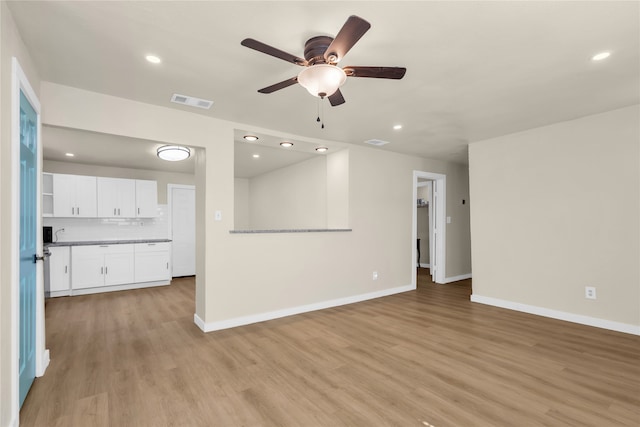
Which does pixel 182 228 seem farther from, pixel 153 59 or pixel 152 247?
pixel 153 59

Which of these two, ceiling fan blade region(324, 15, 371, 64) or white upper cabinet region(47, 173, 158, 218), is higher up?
ceiling fan blade region(324, 15, 371, 64)

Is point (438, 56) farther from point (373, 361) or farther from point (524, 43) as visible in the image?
point (373, 361)

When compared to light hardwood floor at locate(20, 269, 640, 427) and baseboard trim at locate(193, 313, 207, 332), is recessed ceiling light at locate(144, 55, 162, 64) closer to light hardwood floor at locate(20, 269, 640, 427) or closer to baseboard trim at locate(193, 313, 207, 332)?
light hardwood floor at locate(20, 269, 640, 427)

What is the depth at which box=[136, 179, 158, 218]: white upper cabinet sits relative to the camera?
5.96 m

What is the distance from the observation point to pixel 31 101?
2217 millimetres

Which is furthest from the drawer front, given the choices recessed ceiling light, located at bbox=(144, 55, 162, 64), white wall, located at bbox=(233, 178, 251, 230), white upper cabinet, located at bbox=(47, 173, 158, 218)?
recessed ceiling light, located at bbox=(144, 55, 162, 64)

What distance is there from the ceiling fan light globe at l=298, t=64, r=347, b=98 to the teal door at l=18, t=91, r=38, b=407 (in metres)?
1.84

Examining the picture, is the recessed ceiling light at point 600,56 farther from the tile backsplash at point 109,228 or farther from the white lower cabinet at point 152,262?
the tile backsplash at point 109,228

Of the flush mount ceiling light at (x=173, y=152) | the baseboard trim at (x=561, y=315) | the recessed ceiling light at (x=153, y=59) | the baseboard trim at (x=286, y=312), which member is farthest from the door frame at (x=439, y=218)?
Answer: the recessed ceiling light at (x=153, y=59)

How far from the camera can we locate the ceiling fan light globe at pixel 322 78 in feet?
6.21

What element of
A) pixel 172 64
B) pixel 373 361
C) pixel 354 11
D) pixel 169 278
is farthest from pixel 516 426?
pixel 169 278

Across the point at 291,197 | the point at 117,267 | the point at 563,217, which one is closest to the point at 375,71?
the point at 563,217

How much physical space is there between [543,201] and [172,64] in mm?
4366

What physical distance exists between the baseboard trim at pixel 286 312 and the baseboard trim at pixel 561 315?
4.31ft
